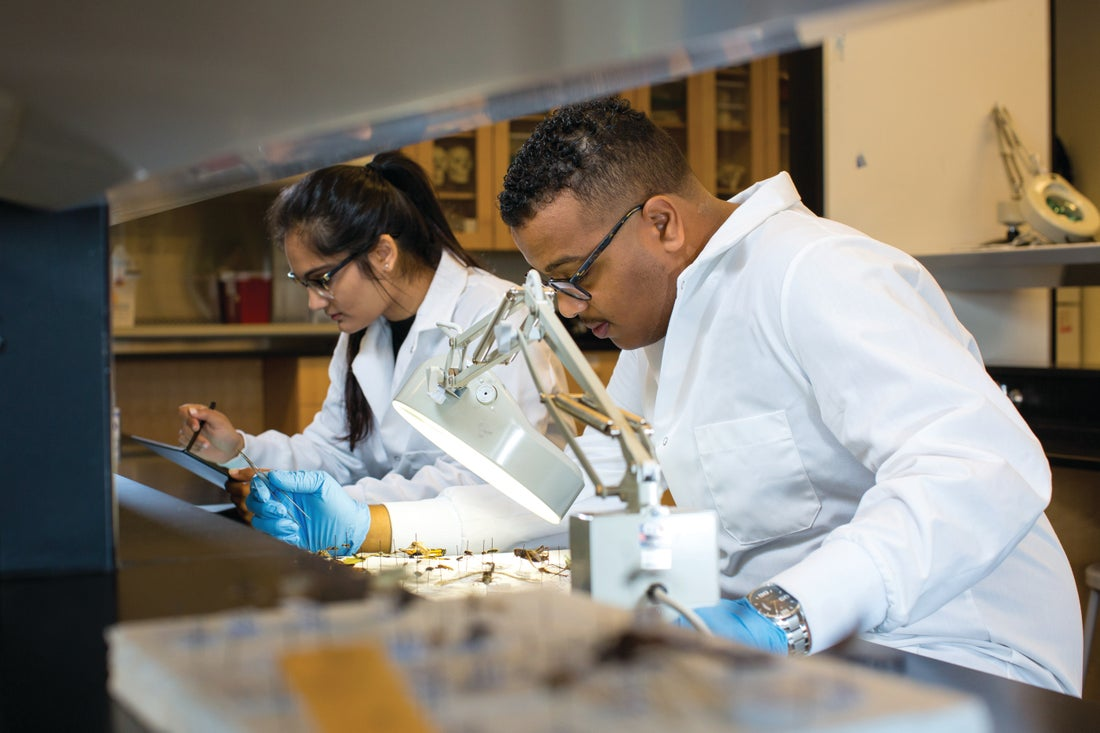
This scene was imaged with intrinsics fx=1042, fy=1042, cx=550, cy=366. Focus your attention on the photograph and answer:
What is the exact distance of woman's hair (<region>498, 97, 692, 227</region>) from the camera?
1537mm

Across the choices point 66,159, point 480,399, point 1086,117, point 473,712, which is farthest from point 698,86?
point 473,712

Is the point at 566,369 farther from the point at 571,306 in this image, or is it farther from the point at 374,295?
the point at 374,295

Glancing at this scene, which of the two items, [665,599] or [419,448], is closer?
[665,599]

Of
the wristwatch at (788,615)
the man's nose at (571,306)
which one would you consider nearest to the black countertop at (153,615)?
the wristwatch at (788,615)

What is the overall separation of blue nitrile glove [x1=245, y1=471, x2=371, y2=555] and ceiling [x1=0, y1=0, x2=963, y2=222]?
960 mm

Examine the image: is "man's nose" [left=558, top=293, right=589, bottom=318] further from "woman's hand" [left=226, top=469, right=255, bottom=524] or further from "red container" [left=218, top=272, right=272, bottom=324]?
"red container" [left=218, top=272, right=272, bottom=324]

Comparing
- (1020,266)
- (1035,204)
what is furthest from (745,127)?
(1020,266)

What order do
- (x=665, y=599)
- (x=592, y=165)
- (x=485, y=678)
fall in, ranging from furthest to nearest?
(x=592, y=165) → (x=665, y=599) → (x=485, y=678)

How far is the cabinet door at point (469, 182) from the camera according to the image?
16.1 feet

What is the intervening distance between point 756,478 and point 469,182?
3765mm

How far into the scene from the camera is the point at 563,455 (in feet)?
3.56

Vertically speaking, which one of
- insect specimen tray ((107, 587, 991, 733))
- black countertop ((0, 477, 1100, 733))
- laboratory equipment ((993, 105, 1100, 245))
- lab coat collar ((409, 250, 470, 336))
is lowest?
black countertop ((0, 477, 1100, 733))

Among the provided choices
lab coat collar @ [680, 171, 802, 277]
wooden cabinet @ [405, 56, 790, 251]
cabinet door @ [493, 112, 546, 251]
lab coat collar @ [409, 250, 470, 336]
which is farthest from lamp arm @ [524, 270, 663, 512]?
wooden cabinet @ [405, 56, 790, 251]

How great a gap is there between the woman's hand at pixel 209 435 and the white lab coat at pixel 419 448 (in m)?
0.06
